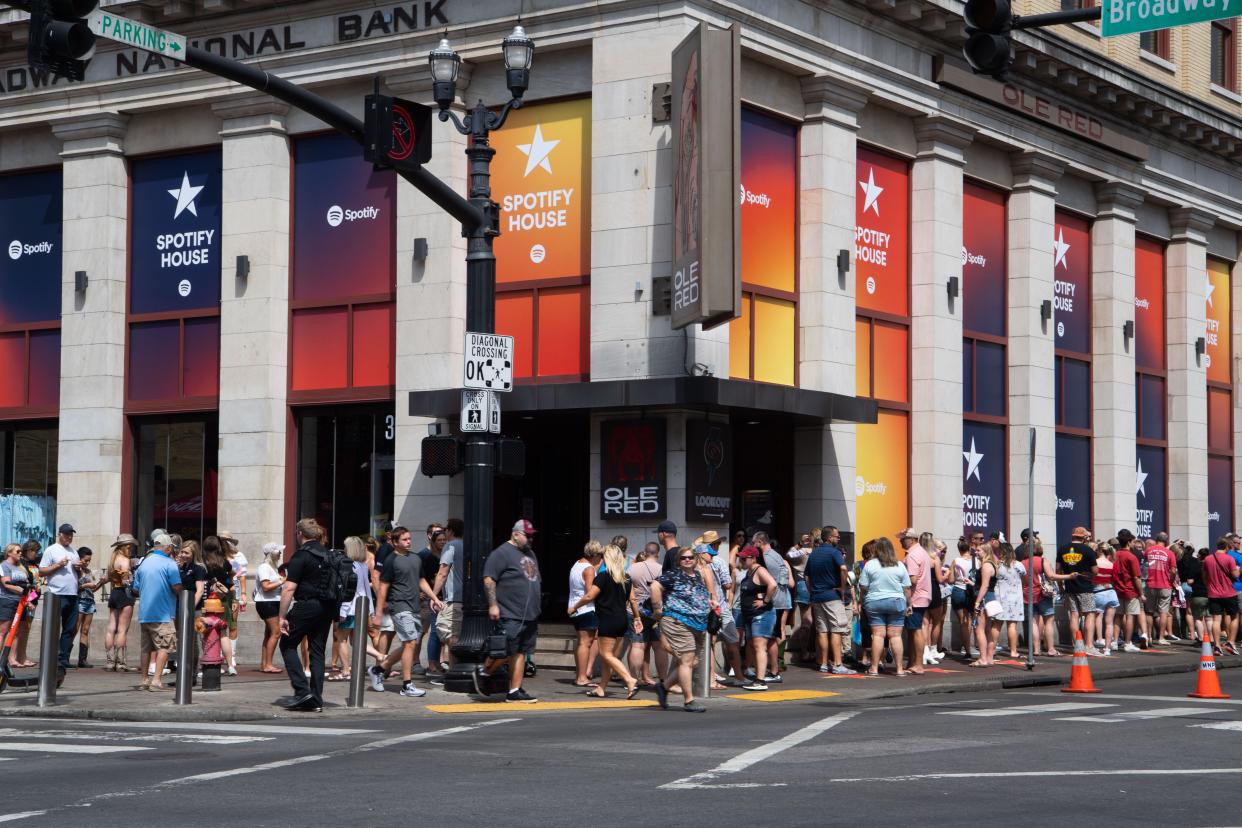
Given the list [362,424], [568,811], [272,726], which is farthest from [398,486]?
[568,811]

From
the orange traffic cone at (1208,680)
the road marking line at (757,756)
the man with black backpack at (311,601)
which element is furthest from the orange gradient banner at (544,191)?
the orange traffic cone at (1208,680)

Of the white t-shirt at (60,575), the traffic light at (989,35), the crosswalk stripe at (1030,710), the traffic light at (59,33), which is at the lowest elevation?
the crosswalk stripe at (1030,710)

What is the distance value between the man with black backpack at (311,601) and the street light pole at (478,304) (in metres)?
1.90

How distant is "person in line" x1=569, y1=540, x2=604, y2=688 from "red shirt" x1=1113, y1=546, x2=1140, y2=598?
34.7 feet

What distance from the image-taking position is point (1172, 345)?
33.3 m

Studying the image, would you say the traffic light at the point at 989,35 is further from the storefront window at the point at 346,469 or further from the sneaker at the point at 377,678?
the storefront window at the point at 346,469

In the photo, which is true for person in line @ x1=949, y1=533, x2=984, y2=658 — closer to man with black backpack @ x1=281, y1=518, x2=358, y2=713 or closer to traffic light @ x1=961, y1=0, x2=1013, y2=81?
man with black backpack @ x1=281, y1=518, x2=358, y2=713

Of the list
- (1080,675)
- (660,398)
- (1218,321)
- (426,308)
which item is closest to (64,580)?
(426,308)

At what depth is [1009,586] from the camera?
24.1 meters

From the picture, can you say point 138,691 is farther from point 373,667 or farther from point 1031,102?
point 1031,102

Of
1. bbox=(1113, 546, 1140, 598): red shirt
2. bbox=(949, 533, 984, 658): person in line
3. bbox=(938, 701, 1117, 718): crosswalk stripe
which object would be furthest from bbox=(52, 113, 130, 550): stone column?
bbox=(1113, 546, 1140, 598): red shirt

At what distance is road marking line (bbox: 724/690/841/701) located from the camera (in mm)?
18875

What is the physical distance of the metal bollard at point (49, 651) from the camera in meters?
16.6

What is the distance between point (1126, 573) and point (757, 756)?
52.0 feet
